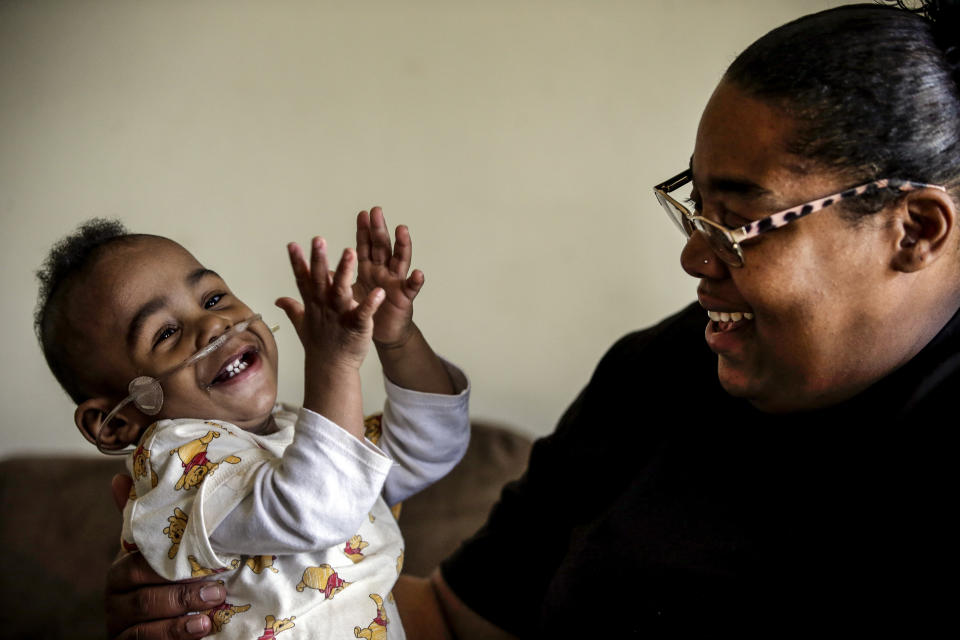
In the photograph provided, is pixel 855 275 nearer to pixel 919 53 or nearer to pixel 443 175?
pixel 919 53

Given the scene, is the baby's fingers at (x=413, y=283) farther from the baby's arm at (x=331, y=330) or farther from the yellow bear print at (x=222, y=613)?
the yellow bear print at (x=222, y=613)

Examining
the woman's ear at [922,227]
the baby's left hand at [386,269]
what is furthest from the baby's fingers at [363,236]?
the woman's ear at [922,227]

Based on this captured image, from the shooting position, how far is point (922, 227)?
36.7 inches

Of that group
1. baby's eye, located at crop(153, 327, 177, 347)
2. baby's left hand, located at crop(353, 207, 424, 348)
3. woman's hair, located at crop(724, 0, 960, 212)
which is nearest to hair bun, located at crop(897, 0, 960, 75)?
woman's hair, located at crop(724, 0, 960, 212)

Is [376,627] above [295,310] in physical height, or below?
below

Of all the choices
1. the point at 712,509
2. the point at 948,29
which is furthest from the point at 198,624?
the point at 948,29

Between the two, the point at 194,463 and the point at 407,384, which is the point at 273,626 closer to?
the point at 194,463

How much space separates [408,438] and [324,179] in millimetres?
902

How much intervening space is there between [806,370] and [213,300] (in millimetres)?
830

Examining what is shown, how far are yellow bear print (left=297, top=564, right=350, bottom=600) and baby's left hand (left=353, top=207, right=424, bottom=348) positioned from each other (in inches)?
13.8

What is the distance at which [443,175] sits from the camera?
204 cm

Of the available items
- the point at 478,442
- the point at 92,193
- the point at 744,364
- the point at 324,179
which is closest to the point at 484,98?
the point at 324,179

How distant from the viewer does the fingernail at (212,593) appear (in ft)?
3.69

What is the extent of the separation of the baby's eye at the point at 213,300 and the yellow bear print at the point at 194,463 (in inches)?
8.6
